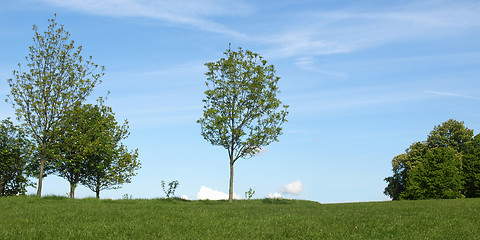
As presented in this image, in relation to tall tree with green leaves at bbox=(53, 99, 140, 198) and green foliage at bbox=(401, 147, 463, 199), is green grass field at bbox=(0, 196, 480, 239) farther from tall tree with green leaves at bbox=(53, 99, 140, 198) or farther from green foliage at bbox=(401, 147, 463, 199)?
green foliage at bbox=(401, 147, 463, 199)

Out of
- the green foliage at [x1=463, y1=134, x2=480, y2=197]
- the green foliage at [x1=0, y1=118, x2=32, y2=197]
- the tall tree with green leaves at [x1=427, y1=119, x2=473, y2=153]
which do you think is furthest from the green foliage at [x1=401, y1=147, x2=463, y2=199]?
the green foliage at [x1=0, y1=118, x2=32, y2=197]

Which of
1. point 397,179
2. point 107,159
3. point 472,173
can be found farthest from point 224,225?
point 397,179

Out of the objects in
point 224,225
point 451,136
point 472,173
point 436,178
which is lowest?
point 224,225

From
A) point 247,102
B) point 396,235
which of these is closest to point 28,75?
point 247,102

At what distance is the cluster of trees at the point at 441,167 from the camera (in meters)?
57.5

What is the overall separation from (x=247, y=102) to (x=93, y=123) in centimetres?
1945

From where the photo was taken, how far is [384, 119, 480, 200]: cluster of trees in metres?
57.5

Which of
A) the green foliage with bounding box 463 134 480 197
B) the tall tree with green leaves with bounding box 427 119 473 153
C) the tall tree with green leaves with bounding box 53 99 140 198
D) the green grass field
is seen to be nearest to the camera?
the green grass field

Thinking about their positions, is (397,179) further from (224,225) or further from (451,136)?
(224,225)

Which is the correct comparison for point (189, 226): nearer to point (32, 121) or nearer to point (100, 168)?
point (32, 121)

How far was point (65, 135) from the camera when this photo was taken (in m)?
40.9

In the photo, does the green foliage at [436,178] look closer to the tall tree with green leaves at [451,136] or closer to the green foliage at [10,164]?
the tall tree with green leaves at [451,136]

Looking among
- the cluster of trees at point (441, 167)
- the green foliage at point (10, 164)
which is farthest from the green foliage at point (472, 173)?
the green foliage at point (10, 164)

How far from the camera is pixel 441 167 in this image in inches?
2281
